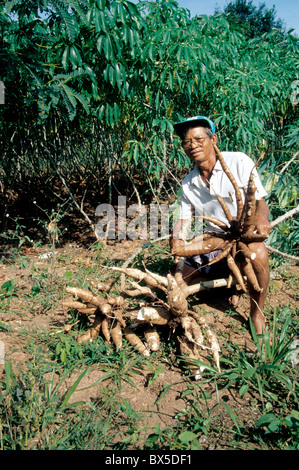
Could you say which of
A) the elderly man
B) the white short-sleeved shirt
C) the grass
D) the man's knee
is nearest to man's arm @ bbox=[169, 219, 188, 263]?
the elderly man

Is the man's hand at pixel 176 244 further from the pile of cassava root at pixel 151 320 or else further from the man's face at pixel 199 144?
the man's face at pixel 199 144

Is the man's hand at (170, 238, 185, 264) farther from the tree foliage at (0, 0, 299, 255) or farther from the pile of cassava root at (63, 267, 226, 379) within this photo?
the tree foliage at (0, 0, 299, 255)

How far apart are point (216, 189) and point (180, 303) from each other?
0.77 metres

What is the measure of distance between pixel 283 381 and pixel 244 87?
98.2 inches

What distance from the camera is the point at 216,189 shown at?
197 cm

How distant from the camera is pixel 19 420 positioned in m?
1.21

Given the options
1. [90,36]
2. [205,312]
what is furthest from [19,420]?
[90,36]

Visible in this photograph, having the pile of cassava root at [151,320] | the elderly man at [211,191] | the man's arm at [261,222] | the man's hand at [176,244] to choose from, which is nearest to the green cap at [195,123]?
the elderly man at [211,191]

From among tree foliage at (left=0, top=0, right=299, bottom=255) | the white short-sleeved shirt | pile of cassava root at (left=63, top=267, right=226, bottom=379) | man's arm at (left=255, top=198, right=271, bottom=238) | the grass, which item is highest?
tree foliage at (left=0, top=0, right=299, bottom=255)

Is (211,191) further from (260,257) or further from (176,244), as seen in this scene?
(260,257)

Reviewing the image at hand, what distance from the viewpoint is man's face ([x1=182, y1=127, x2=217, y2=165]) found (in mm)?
1836

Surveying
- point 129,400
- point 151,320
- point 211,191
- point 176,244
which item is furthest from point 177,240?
point 129,400

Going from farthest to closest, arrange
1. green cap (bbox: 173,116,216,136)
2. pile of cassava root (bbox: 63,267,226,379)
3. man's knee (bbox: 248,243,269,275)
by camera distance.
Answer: green cap (bbox: 173,116,216,136)
man's knee (bbox: 248,243,269,275)
pile of cassava root (bbox: 63,267,226,379)

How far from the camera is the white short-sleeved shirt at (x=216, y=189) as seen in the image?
1.83 m
